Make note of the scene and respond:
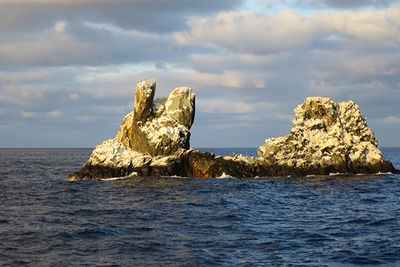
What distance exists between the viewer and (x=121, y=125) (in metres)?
82.8

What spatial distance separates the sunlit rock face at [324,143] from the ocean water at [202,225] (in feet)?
42.3

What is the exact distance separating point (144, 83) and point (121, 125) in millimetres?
7436

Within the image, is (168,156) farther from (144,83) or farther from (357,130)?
(357,130)

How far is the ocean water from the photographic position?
2781 cm

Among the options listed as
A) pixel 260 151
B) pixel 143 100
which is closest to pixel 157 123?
pixel 143 100

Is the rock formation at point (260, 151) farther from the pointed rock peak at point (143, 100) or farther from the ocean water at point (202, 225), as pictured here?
the ocean water at point (202, 225)

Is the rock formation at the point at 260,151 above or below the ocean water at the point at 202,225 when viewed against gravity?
above

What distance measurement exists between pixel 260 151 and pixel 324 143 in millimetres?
9201

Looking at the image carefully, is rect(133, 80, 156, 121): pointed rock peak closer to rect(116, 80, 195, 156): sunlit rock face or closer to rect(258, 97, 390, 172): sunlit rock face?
rect(116, 80, 195, 156): sunlit rock face

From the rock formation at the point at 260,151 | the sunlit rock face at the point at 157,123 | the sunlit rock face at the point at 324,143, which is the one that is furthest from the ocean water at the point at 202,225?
the sunlit rock face at the point at 157,123

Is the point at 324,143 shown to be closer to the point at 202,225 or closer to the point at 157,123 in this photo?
the point at 157,123

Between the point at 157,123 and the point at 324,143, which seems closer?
the point at 324,143

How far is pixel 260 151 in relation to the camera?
262ft

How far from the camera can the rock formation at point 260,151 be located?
76.8m
